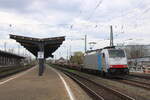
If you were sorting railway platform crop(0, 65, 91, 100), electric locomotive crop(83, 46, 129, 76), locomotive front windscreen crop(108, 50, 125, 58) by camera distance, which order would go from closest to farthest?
railway platform crop(0, 65, 91, 100) → electric locomotive crop(83, 46, 129, 76) → locomotive front windscreen crop(108, 50, 125, 58)

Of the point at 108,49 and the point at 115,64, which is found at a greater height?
the point at 108,49

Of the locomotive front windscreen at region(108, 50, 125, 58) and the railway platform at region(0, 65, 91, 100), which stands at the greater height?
the locomotive front windscreen at region(108, 50, 125, 58)

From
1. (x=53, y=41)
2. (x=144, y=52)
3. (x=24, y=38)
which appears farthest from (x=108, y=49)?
(x=144, y=52)

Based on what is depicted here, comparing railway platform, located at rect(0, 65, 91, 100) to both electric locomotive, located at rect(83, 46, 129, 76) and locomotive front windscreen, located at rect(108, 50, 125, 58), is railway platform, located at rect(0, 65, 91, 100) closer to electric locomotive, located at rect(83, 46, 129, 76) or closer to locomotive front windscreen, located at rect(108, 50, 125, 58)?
electric locomotive, located at rect(83, 46, 129, 76)

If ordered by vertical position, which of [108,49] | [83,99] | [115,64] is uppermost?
[108,49]

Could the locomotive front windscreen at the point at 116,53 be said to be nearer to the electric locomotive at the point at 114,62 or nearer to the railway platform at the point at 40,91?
the electric locomotive at the point at 114,62

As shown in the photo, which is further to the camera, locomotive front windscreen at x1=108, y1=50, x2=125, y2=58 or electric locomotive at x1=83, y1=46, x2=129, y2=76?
locomotive front windscreen at x1=108, y1=50, x2=125, y2=58

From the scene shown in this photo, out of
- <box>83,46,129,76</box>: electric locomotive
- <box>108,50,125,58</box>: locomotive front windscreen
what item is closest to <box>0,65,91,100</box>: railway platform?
<box>83,46,129,76</box>: electric locomotive

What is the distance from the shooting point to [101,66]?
2586 centimetres

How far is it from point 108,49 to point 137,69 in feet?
48.7

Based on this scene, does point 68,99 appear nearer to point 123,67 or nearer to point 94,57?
point 123,67

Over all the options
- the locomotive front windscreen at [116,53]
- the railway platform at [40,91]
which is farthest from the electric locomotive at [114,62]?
the railway platform at [40,91]

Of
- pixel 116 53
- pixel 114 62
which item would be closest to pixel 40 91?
pixel 114 62

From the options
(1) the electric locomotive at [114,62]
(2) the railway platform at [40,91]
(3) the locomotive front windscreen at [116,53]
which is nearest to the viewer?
(2) the railway platform at [40,91]
